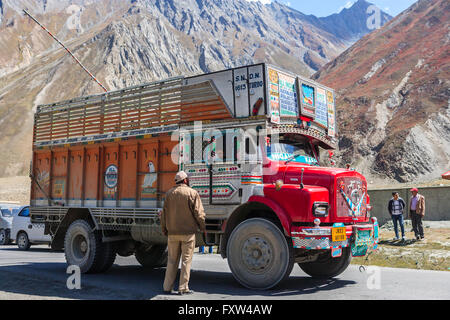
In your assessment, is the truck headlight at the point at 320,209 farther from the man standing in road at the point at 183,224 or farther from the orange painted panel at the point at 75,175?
the orange painted panel at the point at 75,175

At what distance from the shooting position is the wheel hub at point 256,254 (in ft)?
25.0

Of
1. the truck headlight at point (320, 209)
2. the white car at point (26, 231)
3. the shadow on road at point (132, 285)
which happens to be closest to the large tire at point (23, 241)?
the white car at point (26, 231)

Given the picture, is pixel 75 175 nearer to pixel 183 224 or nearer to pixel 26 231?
pixel 183 224

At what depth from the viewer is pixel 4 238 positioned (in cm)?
2102

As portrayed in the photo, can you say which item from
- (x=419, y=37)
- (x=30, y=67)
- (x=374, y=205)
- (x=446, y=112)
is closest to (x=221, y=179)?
(x=374, y=205)

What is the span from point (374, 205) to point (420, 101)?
32247mm

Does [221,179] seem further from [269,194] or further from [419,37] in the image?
[419,37]

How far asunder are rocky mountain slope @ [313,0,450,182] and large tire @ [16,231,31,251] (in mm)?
37228

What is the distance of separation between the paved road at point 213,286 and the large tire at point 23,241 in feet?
25.4

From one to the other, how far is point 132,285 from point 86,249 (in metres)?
2.33

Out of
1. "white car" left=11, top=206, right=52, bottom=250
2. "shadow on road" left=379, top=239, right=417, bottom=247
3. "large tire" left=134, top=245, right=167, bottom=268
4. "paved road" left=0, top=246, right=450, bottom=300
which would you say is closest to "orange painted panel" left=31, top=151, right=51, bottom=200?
"paved road" left=0, top=246, right=450, bottom=300

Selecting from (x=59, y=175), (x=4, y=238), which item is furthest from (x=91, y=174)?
(x=4, y=238)

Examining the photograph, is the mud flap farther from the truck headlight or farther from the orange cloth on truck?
the orange cloth on truck

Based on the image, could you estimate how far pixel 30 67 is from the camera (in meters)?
134
